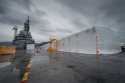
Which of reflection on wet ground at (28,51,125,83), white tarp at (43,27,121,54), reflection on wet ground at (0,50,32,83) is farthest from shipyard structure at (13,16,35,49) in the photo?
reflection on wet ground at (28,51,125,83)

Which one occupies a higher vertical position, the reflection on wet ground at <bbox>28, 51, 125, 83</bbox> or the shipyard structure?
the shipyard structure

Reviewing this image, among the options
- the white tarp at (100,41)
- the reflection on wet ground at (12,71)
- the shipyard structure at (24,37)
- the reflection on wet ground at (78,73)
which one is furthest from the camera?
the shipyard structure at (24,37)

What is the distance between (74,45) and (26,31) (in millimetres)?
67471

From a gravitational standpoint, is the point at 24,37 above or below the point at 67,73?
above

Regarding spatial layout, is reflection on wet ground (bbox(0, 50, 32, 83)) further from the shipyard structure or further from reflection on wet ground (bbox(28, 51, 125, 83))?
the shipyard structure

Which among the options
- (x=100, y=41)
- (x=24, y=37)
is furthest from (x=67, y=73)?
(x=24, y=37)

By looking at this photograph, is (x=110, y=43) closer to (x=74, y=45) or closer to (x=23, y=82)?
(x=74, y=45)

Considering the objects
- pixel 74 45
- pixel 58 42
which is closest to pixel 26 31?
pixel 58 42

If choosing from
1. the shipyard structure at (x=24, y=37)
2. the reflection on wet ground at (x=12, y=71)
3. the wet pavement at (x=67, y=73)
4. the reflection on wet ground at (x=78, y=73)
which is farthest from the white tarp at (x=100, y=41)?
the shipyard structure at (x=24, y=37)

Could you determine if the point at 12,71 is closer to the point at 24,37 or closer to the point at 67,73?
the point at 67,73

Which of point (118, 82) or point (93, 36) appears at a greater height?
point (93, 36)

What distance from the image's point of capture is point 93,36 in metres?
12.4

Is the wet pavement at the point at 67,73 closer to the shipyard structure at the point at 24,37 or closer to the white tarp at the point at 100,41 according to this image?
the white tarp at the point at 100,41

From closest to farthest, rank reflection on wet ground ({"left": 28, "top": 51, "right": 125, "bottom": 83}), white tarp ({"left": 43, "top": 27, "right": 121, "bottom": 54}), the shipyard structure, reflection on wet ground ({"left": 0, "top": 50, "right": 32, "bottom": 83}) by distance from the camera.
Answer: reflection on wet ground ({"left": 28, "top": 51, "right": 125, "bottom": 83}) < reflection on wet ground ({"left": 0, "top": 50, "right": 32, "bottom": 83}) < white tarp ({"left": 43, "top": 27, "right": 121, "bottom": 54}) < the shipyard structure
